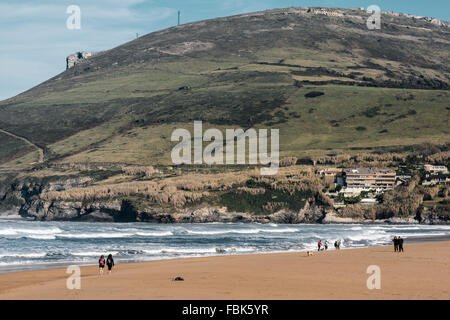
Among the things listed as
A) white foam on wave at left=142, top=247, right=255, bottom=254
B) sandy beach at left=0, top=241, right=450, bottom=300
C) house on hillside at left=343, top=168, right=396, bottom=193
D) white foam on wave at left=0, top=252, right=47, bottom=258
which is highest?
house on hillside at left=343, top=168, right=396, bottom=193

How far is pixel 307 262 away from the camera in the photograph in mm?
45094

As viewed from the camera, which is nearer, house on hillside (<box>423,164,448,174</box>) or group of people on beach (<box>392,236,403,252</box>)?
group of people on beach (<box>392,236,403,252</box>)

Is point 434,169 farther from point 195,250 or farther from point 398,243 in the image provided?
point 398,243

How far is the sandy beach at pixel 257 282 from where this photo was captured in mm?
27203

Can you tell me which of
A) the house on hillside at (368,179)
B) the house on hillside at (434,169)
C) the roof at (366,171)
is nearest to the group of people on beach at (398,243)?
the house on hillside at (368,179)

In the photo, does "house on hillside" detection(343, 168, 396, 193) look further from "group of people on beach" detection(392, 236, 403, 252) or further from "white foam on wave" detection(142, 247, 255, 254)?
"group of people on beach" detection(392, 236, 403, 252)

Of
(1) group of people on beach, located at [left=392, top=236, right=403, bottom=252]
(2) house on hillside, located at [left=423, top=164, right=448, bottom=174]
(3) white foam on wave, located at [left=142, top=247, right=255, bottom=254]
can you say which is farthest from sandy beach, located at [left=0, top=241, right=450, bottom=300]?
(2) house on hillside, located at [left=423, top=164, right=448, bottom=174]

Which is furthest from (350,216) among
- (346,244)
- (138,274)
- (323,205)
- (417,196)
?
(138,274)

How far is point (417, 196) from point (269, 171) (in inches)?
1578

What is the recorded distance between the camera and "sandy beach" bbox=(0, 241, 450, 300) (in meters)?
27.2

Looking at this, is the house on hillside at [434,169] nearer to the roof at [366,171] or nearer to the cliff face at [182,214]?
the roof at [366,171]

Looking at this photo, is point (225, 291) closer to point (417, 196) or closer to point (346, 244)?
point (346, 244)

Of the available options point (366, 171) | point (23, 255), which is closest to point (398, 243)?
point (23, 255)

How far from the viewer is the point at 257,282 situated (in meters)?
31.9
